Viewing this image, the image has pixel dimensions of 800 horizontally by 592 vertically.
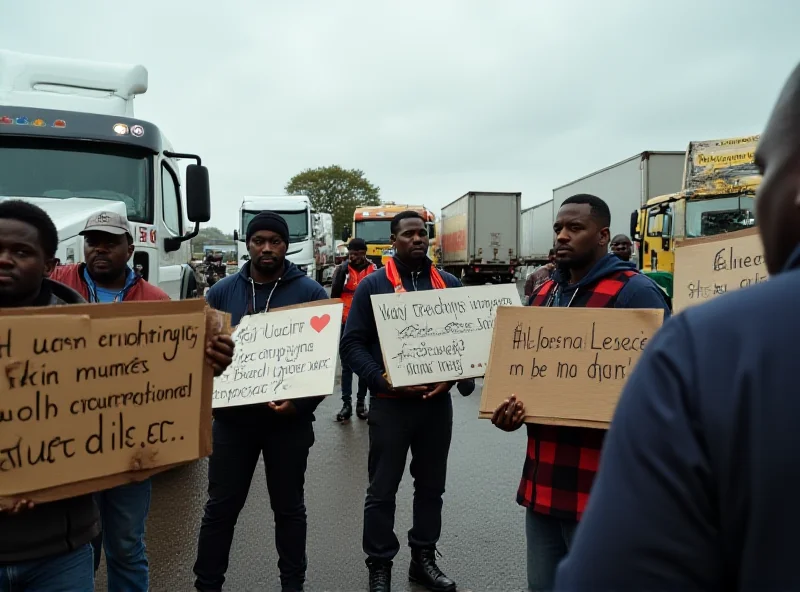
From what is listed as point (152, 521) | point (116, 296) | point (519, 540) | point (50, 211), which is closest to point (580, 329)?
point (519, 540)

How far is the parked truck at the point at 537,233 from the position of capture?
1198 inches

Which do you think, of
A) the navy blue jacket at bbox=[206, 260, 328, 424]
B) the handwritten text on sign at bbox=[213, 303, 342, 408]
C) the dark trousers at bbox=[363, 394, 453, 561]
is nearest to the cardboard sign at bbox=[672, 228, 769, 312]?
the dark trousers at bbox=[363, 394, 453, 561]

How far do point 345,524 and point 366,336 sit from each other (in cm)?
157

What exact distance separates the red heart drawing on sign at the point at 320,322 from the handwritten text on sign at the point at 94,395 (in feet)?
3.35

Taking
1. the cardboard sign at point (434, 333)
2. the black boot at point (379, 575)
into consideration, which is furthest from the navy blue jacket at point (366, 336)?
the black boot at point (379, 575)

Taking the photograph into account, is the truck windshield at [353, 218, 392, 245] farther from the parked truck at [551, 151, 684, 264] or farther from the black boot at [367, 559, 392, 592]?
the black boot at [367, 559, 392, 592]

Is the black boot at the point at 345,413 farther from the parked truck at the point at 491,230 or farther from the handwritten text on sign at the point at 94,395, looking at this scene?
the parked truck at the point at 491,230

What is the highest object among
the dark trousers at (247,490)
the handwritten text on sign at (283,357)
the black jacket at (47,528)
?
the handwritten text on sign at (283,357)

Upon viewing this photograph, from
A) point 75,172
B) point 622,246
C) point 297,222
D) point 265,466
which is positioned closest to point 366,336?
point 265,466

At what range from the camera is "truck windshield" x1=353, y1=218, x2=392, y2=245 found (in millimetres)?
23266

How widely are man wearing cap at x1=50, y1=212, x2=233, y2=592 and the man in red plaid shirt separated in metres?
1.78

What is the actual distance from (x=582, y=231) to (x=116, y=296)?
98.7 inches

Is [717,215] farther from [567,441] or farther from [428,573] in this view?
[567,441]

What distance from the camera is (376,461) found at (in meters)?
3.58
